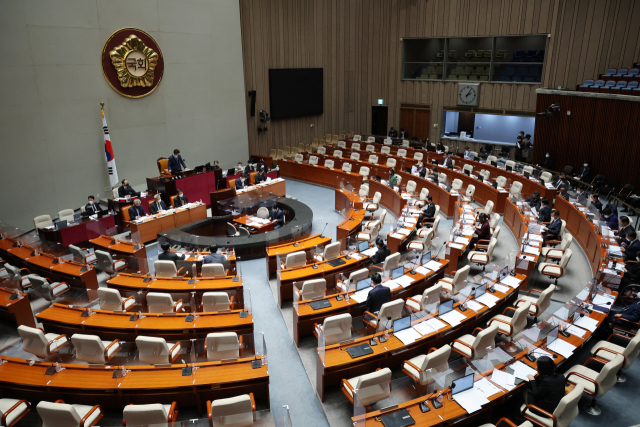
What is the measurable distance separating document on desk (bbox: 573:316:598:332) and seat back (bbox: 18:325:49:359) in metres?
8.40

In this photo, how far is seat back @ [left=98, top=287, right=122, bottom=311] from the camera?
795 cm

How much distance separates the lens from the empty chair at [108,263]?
33.4ft

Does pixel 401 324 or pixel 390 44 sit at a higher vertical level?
pixel 390 44

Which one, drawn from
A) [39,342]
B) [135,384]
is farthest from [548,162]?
[39,342]

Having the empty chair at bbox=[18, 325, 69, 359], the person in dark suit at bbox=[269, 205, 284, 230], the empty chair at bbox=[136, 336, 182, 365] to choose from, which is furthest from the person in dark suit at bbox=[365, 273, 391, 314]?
the person in dark suit at bbox=[269, 205, 284, 230]

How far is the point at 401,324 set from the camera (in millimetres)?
6918

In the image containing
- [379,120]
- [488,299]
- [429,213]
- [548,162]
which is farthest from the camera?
[379,120]

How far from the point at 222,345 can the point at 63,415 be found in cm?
208

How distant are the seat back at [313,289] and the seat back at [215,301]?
4.63 feet

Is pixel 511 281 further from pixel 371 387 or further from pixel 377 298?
pixel 371 387

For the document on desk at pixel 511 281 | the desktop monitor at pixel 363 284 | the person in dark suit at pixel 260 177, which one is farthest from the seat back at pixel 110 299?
the person in dark suit at pixel 260 177

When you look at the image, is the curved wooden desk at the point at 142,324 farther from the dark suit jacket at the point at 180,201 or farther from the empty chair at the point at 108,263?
the dark suit jacket at the point at 180,201

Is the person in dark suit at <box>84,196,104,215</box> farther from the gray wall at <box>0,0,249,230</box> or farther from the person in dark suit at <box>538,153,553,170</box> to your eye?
the person in dark suit at <box>538,153,553,170</box>

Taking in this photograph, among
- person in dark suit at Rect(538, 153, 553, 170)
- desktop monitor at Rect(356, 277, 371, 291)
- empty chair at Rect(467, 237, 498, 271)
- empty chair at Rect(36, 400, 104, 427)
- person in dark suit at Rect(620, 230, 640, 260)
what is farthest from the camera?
person in dark suit at Rect(538, 153, 553, 170)
